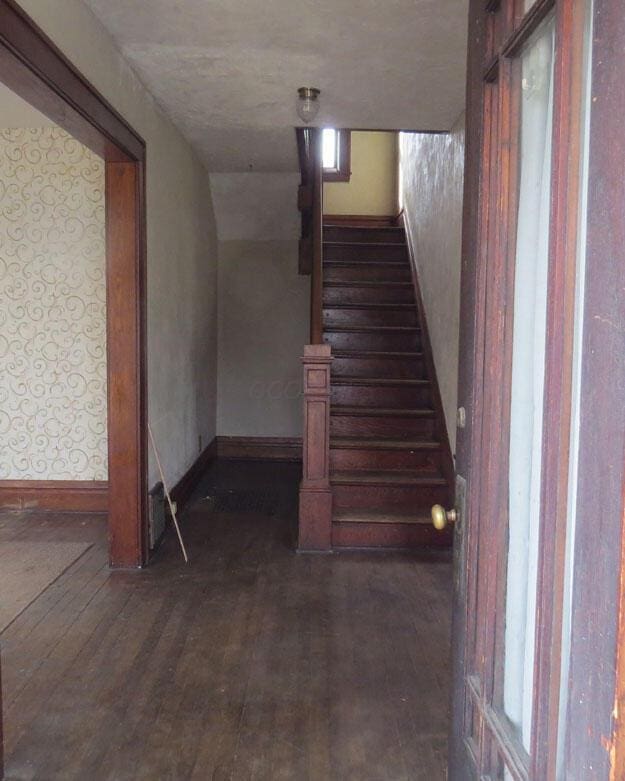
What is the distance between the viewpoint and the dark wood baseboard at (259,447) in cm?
600

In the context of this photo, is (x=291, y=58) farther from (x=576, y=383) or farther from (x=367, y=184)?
(x=367, y=184)

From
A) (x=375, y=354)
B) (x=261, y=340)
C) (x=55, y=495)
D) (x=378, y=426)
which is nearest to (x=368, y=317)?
(x=375, y=354)

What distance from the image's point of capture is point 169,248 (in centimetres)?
386

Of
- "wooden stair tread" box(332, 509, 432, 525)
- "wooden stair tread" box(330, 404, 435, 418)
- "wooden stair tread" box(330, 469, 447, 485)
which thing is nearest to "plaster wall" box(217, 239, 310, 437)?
"wooden stair tread" box(330, 404, 435, 418)

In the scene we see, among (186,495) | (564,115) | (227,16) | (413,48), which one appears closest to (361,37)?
(413,48)

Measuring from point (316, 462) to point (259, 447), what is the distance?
2.60 m

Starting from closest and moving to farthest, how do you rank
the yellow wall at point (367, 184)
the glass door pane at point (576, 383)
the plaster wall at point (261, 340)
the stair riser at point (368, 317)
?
the glass door pane at point (576, 383) → the stair riser at point (368, 317) → the plaster wall at point (261, 340) → the yellow wall at point (367, 184)

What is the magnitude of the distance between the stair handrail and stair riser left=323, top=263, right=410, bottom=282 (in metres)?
0.35

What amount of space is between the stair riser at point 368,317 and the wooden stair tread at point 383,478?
1.57 m

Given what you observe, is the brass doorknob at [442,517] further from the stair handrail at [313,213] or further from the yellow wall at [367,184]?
the yellow wall at [367,184]

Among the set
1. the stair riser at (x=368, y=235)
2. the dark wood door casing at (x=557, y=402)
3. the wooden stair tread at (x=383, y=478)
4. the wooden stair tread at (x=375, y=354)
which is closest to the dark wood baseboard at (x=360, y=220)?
the stair riser at (x=368, y=235)

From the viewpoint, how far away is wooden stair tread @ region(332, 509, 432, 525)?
11.5ft

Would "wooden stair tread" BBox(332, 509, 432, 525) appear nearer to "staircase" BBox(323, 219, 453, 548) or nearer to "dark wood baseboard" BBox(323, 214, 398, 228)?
"staircase" BBox(323, 219, 453, 548)

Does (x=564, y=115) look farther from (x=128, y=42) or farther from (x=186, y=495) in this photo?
(x=186, y=495)
